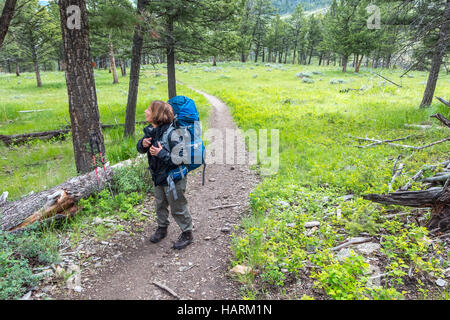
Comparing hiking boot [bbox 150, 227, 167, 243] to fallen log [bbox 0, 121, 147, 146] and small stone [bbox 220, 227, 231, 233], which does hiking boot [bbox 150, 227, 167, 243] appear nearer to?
small stone [bbox 220, 227, 231, 233]

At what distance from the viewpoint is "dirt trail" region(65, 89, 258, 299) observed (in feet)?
10.9

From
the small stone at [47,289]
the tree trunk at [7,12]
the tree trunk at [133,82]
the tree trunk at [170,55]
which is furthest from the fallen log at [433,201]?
the tree trunk at [170,55]

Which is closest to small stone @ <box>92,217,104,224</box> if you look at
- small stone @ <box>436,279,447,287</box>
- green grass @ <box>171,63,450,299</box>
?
green grass @ <box>171,63,450,299</box>

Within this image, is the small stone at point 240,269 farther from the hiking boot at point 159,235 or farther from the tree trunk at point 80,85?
the tree trunk at point 80,85

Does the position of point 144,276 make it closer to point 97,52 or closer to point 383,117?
point 97,52

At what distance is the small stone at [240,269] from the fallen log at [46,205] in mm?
3049

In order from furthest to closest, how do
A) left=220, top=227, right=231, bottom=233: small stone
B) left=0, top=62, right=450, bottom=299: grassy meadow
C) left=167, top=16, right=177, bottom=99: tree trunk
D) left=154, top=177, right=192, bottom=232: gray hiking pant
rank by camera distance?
1. left=167, top=16, right=177, bottom=99: tree trunk
2. left=220, top=227, right=231, bottom=233: small stone
3. left=154, top=177, right=192, bottom=232: gray hiking pant
4. left=0, top=62, right=450, bottom=299: grassy meadow

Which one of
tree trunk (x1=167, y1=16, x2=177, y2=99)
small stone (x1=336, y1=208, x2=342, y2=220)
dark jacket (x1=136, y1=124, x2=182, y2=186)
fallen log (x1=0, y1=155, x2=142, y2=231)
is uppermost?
tree trunk (x1=167, y1=16, x2=177, y2=99)

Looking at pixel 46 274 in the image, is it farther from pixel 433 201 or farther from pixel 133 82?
pixel 133 82

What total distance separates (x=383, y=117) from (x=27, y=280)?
1238cm

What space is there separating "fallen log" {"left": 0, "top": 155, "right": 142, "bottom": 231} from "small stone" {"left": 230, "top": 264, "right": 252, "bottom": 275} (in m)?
3.05

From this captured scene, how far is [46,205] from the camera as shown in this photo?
4254 mm

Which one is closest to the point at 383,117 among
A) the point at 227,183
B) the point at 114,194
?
the point at 227,183

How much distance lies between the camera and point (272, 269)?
11.3 feet
